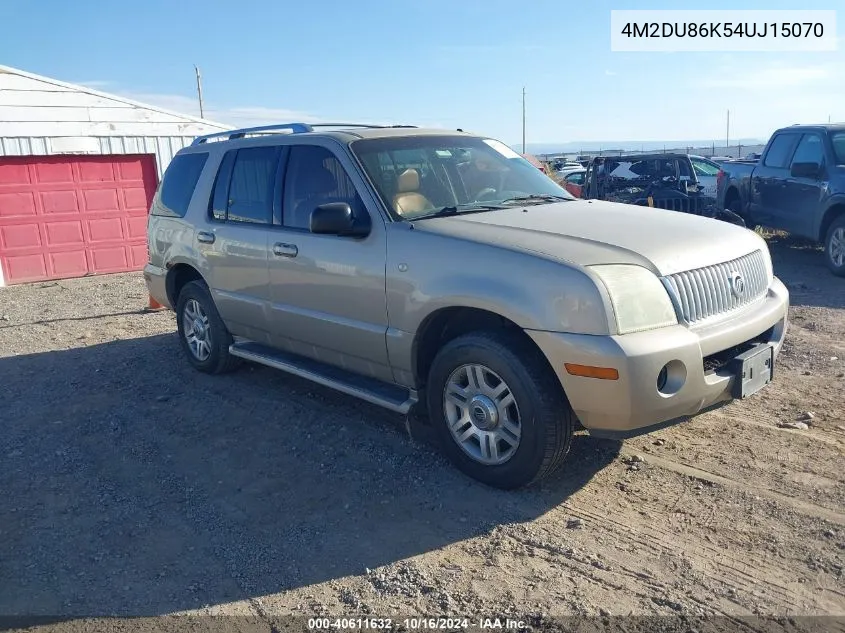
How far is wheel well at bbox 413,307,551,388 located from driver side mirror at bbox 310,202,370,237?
72cm

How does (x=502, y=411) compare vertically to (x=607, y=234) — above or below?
below

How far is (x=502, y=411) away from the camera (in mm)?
3904

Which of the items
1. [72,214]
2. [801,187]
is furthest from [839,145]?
[72,214]

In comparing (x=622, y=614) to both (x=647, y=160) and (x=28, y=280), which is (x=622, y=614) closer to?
(x=647, y=160)

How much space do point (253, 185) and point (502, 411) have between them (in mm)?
2863

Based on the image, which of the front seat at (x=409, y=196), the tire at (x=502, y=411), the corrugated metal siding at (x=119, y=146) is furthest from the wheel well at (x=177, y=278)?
the corrugated metal siding at (x=119, y=146)

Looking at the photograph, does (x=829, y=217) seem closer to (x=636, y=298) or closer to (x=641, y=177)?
(x=641, y=177)

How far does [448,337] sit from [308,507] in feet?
4.14

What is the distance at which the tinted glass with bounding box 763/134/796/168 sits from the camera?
429 inches

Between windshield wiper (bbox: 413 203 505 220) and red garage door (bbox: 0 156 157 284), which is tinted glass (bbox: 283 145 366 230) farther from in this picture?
red garage door (bbox: 0 156 157 284)

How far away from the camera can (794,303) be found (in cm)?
830

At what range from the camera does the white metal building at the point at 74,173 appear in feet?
40.2

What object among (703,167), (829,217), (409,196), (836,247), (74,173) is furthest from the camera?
(703,167)

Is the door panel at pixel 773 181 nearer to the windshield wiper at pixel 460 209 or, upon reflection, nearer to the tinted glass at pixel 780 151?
the tinted glass at pixel 780 151
